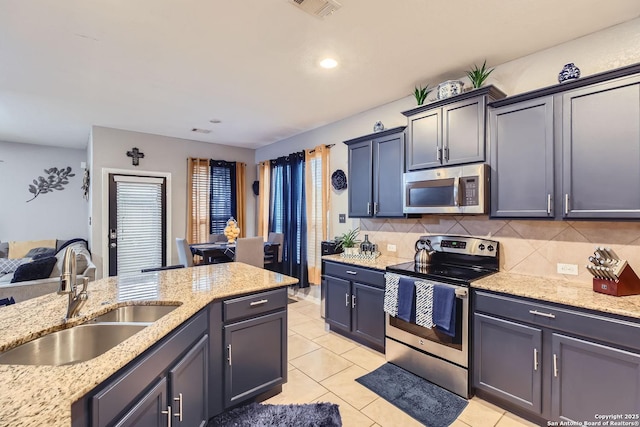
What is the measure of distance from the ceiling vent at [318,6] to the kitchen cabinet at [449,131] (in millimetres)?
1293

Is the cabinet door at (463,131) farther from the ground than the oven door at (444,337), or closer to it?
farther from the ground

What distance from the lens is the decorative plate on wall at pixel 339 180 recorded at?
4129 mm

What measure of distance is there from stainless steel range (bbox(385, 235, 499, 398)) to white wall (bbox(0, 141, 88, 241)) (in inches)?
262

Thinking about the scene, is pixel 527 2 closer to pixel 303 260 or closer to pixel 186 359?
pixel 186 359

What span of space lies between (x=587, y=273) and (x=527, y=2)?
191cm

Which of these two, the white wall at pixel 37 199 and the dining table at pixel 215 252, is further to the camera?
the white wall at pixel 37 199

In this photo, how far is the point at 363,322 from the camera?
10.1ft

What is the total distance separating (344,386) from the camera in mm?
2477

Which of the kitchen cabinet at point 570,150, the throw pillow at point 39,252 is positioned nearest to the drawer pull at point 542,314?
the kitchen cabinet at point 570,150

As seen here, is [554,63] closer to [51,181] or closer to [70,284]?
[70,284]

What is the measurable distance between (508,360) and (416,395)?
73 cm

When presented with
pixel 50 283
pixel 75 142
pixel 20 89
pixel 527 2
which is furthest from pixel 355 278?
pixel 75 142

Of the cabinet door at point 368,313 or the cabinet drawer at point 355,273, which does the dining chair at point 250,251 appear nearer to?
the cabinet drawer at point 355,273

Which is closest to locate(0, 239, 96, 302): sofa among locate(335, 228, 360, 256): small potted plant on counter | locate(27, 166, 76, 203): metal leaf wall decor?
locate(27, 166, 76, 203): metal leaf wall decor
